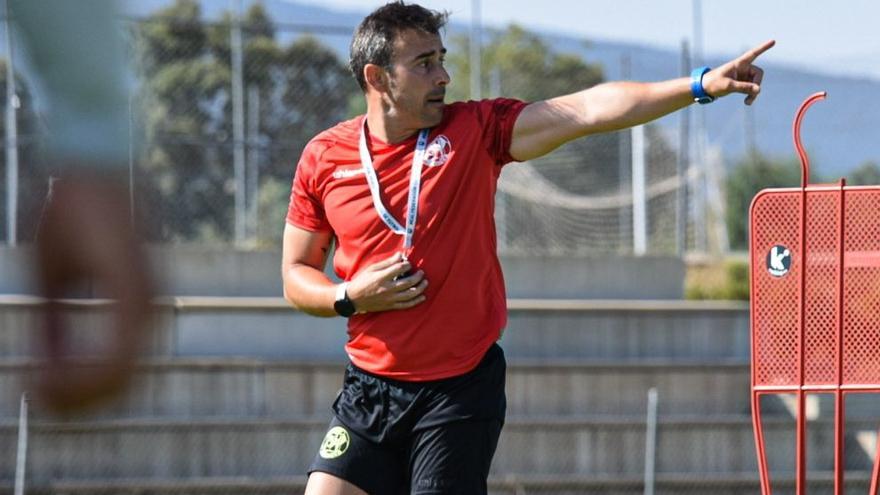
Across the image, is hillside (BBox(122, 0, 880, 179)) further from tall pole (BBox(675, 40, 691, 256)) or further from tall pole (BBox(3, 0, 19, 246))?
tall pole (BBox(3, 0, 19, 246))

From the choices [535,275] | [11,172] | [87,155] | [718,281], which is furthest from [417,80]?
[718,281]

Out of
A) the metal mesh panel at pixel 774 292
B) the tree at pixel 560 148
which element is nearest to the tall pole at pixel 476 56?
the tree at pixel 560 148

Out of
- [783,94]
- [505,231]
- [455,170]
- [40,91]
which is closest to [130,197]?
[40,91]

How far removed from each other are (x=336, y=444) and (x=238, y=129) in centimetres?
906

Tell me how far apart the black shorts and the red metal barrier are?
0.94 m

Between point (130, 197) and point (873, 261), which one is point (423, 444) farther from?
point (130, 197)

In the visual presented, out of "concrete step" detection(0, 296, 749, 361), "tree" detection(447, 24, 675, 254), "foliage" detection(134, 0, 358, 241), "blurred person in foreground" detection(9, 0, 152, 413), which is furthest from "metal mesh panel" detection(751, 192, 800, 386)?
"tree" detection(447, 24, 675, 254)

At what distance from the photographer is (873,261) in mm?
4109

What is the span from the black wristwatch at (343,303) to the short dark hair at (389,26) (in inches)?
22.5

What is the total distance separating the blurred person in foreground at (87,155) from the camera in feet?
4.19

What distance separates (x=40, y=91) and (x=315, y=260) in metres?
2.50

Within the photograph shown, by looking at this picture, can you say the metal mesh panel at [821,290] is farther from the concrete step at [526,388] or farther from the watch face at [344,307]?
the concrete step at [526,388]

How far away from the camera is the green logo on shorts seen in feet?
11.6

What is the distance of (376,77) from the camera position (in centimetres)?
363
